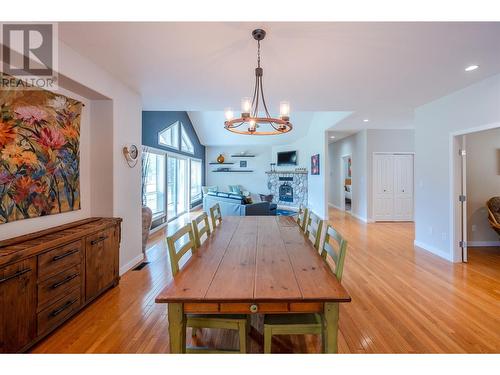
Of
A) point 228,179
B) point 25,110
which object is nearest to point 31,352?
point 25,110

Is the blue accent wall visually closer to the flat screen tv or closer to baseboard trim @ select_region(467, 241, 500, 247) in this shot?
the flat screen tv

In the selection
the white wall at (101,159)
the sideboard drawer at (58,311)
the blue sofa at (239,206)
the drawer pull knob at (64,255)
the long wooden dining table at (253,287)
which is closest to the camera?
the long wooden dining table at (253,287)

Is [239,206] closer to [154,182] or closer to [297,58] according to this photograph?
[154,182]

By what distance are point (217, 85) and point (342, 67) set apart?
1543mm

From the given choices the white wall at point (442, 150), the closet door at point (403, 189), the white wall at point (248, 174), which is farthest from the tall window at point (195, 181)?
the white wall at point (442, 150)

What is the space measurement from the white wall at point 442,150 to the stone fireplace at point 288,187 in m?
4.89

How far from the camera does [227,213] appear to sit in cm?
607

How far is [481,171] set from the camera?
4.15 meters

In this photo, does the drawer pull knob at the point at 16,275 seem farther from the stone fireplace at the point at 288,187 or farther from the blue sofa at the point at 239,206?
the stone fireplace at the point at 288,187

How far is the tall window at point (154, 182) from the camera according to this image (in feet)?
17.0

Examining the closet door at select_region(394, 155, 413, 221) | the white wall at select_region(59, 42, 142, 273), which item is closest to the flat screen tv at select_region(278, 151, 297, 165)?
the closet door at select_region(394, 155, 413, 221)

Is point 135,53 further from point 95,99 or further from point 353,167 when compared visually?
point 353,167

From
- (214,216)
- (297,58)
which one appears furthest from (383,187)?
(214,216)

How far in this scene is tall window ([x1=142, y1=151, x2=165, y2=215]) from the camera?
519 centimetres
